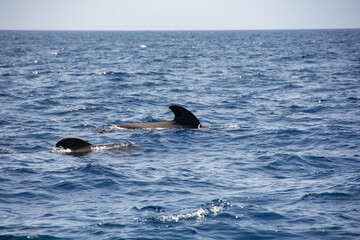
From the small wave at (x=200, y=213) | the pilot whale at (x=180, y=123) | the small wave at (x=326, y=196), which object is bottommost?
A: the small wave at (x=200, y=213)

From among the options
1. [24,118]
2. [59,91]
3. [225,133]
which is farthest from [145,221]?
[59,91]

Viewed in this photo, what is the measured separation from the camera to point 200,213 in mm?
9156

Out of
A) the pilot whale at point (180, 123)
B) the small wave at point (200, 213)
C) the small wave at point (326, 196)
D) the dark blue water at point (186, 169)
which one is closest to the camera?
the dark blue water at point (186, 169)

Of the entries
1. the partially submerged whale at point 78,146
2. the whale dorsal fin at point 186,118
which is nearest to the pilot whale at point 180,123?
the whale dorsal fin at point 186,118

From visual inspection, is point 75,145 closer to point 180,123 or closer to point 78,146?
point 78,146

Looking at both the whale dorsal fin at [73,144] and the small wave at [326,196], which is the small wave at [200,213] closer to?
the small wave at [326,196]

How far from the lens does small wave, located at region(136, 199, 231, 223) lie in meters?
8.83

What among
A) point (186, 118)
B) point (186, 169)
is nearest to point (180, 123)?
point (186, 118)

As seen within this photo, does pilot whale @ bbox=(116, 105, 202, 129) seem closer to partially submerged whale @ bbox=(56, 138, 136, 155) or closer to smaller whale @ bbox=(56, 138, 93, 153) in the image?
partially submerged whale @ bbox=(56, 138, 136, 155)

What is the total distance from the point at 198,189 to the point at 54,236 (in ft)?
12.9

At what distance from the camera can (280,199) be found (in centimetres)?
1007

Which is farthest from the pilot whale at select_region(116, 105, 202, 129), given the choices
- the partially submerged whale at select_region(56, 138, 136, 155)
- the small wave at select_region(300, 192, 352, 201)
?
the small wave at select_region(300, 192, 352, 201)

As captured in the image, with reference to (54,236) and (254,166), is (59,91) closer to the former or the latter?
(254,166)

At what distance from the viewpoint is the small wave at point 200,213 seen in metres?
8.83
